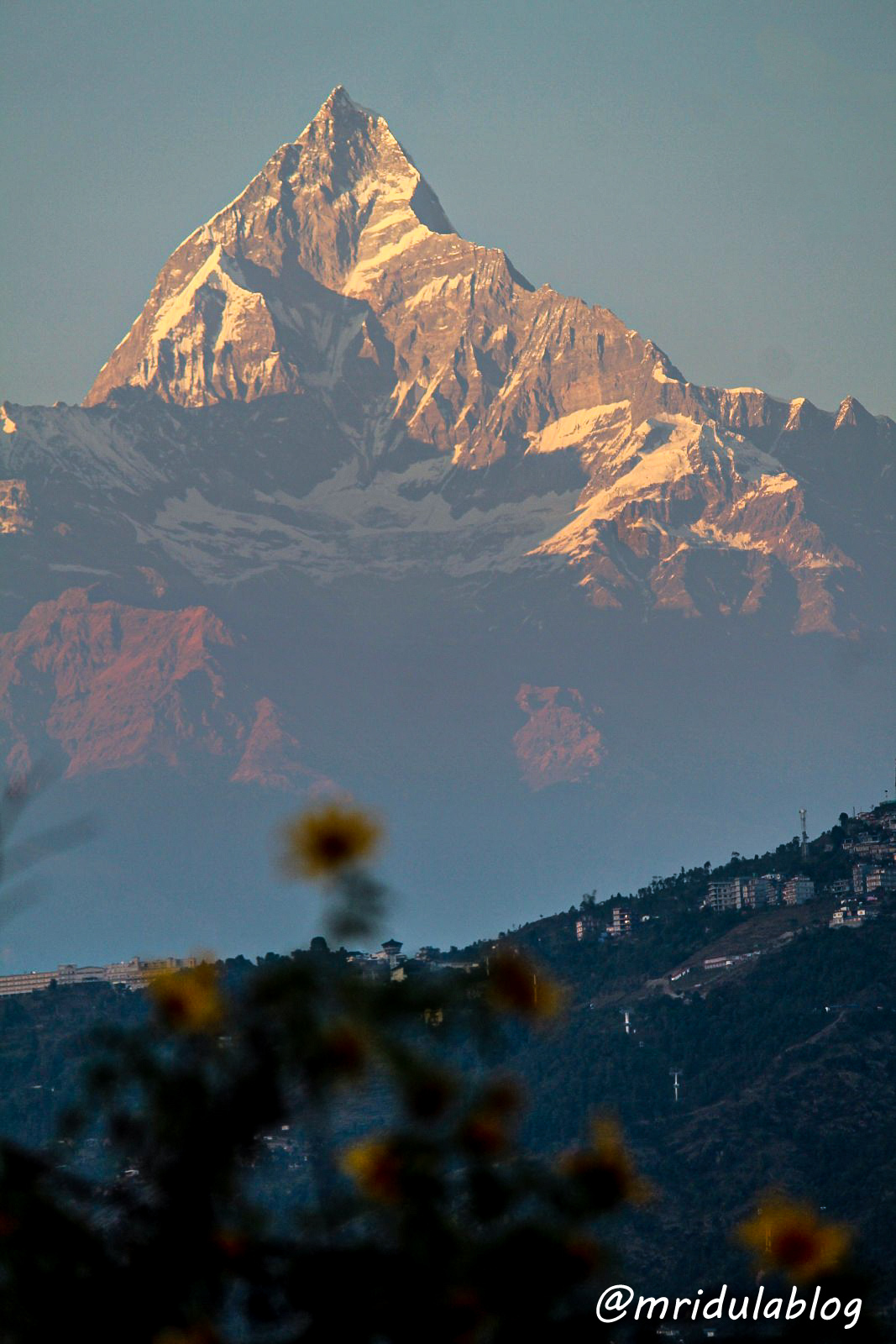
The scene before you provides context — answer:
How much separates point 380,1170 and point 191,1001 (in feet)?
1.60

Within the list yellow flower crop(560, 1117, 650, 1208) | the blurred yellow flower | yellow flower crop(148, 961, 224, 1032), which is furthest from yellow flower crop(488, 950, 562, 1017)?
the blurred yellow flower

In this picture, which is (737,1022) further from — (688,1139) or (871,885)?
(871,885)

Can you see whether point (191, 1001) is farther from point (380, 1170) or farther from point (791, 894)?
point (791, 894)

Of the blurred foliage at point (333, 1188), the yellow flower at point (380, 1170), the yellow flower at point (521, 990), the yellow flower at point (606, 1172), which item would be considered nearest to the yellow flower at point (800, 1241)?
the blurred foliage at point (333, 1188)

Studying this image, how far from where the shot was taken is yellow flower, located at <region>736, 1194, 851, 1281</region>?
4.00 meters

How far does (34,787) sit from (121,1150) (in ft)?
2.97

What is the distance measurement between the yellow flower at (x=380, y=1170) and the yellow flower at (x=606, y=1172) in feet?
1.27

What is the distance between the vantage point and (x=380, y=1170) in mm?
3992

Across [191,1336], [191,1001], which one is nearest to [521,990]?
[191,1001]

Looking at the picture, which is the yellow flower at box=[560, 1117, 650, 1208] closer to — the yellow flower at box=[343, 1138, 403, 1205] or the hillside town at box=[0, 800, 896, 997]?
the yellow flower at box=[343, 1138, 403, 1205]

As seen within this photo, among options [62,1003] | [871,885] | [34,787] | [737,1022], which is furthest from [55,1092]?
[34,787]

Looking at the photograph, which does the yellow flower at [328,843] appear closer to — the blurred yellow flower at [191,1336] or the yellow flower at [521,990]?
the yellow flower at [521,990]

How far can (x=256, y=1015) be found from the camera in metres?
4.20

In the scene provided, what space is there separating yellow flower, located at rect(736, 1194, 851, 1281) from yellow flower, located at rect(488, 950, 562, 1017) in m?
0.57
